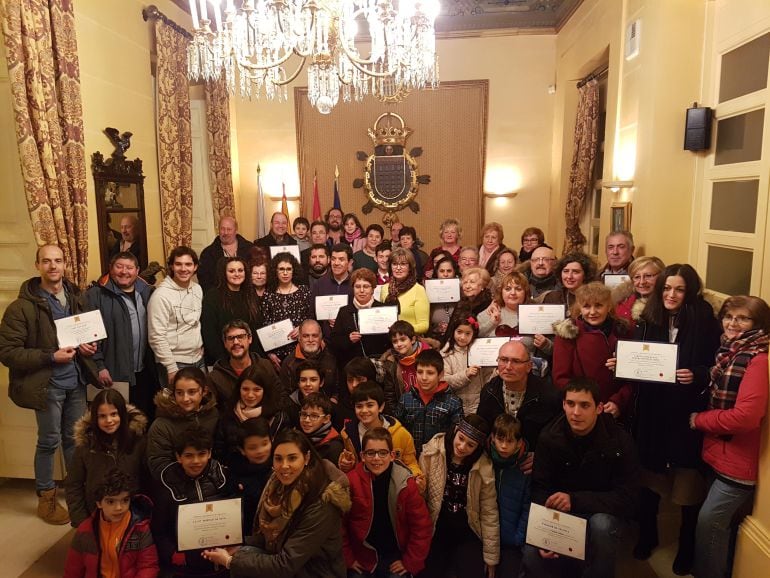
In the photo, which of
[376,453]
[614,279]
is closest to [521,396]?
[376,453]

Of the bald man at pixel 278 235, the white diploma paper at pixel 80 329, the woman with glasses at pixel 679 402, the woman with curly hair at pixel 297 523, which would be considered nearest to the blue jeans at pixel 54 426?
the white diploma paper at pixel 80 329

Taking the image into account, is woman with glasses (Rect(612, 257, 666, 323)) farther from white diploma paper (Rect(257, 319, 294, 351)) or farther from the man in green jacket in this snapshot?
the man in green jacket

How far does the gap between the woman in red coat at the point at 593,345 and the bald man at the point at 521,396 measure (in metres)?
0.20

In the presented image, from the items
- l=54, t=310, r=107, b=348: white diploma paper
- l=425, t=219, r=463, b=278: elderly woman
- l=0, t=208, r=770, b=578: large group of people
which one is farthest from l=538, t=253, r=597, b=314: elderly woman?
l=54, t=310, r=107, b=348: white diploma paper

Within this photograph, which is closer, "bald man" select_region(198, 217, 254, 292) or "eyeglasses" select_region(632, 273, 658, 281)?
"eyeglasses" select_region(632, 273, 658, 281)

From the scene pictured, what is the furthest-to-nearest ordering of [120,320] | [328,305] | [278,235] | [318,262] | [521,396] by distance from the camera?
1. [278,235]
2. [318,262]
3. [328,305]
4. [120,320]
5. [521,396]

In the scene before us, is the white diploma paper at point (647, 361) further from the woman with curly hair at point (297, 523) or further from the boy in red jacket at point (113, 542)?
the boy in red jacket at point (113, 542)

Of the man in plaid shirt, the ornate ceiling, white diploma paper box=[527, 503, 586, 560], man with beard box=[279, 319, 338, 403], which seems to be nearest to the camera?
white diploma paper box=[527, 503, 586, 560]

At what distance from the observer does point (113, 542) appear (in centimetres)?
270

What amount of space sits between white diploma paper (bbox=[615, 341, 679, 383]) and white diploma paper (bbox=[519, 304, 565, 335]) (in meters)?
0.63

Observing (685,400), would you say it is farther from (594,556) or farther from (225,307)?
(225,307)

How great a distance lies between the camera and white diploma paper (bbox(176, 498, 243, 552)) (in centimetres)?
260

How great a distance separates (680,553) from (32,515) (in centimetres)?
410

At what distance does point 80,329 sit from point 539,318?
116 inches
